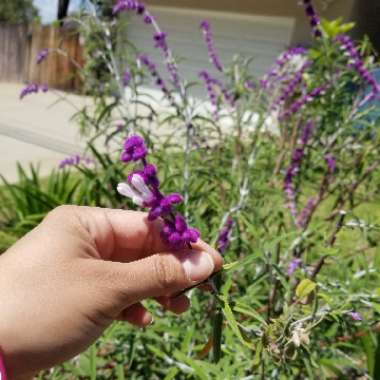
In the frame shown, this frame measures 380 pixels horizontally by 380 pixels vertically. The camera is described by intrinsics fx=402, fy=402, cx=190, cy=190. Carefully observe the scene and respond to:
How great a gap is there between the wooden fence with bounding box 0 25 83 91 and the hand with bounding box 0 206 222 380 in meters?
13.7

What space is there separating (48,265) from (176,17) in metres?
12.0

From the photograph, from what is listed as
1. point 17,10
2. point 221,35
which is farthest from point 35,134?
point 17,10

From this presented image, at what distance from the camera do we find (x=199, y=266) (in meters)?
0.90

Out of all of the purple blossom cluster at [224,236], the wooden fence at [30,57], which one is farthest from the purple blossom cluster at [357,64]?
the wooden fence at [30,57]

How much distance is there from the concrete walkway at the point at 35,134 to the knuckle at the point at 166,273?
12.8 ft

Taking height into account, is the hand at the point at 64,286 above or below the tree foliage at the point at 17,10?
below

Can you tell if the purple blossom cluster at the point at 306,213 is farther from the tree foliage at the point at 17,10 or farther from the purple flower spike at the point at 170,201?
the tree foliage at the point at 17,10

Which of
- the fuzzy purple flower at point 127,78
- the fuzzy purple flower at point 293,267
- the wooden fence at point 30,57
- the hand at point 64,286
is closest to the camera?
the hand at point 64,286

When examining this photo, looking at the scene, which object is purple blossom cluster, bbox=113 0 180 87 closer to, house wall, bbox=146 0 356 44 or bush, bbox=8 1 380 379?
bush, bbox=8 1 380 379

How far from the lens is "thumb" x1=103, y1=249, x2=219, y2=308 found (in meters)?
0.91

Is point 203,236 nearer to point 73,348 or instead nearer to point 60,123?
point 73,348

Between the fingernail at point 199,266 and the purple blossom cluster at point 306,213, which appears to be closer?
the fingernail at point 199,266

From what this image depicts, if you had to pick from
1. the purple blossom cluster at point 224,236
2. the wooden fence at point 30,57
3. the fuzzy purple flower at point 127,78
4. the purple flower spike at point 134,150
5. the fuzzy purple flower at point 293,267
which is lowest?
the fuzzy purple flower at point 293,267

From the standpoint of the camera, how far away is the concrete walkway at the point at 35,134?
6221 millimetres
